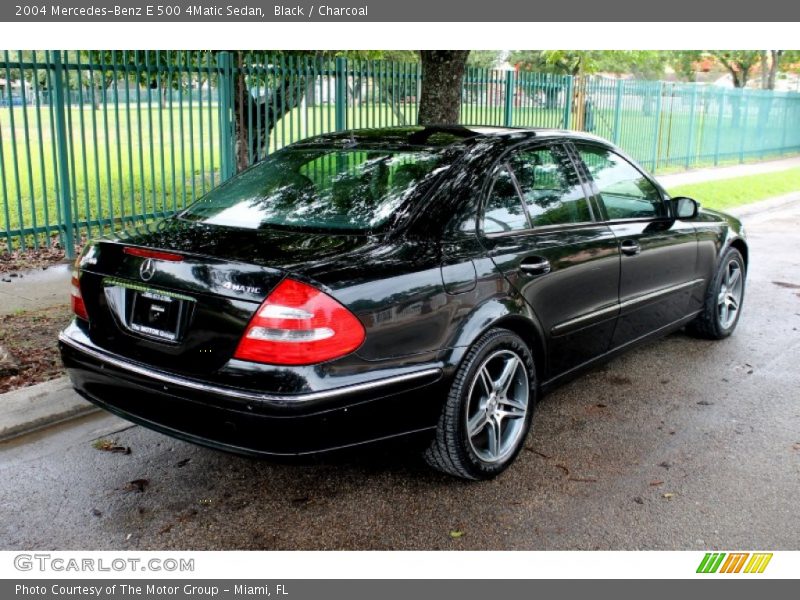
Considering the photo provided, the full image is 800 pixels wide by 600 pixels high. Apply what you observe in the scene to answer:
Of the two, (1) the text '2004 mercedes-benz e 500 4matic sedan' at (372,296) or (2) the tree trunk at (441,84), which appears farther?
(2) the tree trunk at (441,84)

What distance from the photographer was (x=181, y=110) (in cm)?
947

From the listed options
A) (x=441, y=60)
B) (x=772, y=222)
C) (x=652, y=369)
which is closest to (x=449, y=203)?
(x=652, y=369)

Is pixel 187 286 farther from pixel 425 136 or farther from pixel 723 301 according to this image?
pixel 723 301

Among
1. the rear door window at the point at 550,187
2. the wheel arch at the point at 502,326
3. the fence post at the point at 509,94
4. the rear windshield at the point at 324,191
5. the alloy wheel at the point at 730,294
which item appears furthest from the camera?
the fence post at the point at 509,94

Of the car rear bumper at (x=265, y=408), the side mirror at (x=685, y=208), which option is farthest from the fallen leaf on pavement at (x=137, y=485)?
the side mirror at (x=685, y=208)

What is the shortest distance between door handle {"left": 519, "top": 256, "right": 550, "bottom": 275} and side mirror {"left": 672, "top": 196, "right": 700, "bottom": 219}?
1646 mm

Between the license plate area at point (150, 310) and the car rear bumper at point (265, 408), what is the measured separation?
155 mm

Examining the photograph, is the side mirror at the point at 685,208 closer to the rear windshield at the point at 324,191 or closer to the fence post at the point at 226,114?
the rear windshield at the point at 324,191

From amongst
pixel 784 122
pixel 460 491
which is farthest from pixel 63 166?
pixel 784 122

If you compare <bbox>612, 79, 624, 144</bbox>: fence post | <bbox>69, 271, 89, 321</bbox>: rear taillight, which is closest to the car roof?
<bbox>69, 271, 89, 321</bbox>: rear taillight

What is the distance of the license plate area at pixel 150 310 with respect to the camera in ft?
10.8

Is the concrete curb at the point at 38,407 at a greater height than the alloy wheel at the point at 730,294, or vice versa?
the alloy wheel at the point at 730,294

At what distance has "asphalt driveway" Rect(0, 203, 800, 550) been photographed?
338cm

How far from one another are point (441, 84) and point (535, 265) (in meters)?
4.90
